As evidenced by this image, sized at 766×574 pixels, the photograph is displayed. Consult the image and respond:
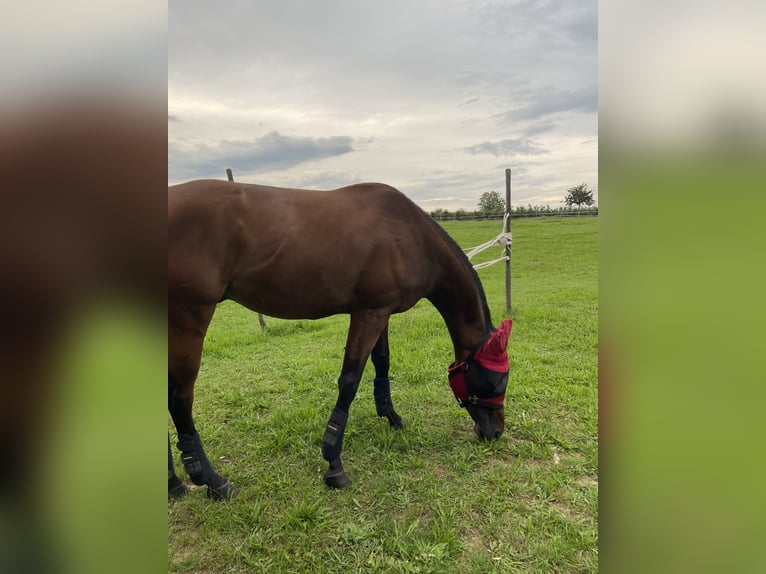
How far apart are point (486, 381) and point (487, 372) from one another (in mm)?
72

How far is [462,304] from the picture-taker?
11.1 feet

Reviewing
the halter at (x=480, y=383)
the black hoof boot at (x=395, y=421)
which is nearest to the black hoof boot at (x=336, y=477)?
the black hoof boot at (x=395, y=421)

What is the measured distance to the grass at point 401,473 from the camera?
230 cm

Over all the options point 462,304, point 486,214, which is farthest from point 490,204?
point 462,304

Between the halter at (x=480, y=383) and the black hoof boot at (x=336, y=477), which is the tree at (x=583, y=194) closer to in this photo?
the halter at (x=480, y=383)

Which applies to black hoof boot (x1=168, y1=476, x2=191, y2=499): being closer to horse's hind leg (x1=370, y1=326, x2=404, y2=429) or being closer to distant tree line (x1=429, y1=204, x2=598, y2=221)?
horse's hind leg (x1=370, y1=326, x2=404, y2=429)
